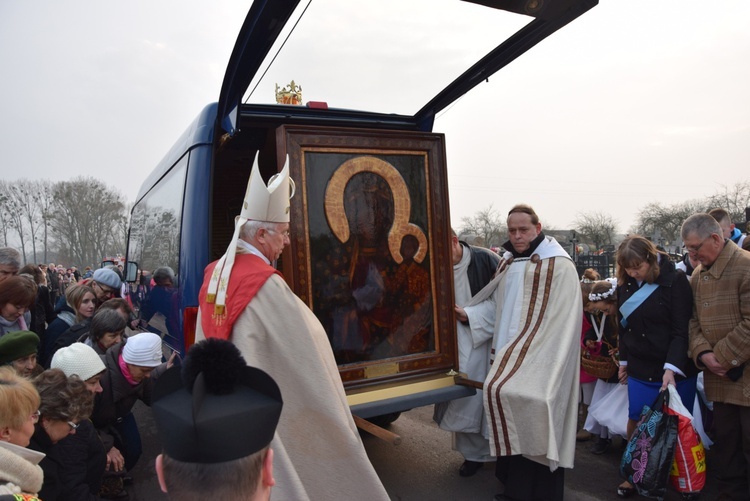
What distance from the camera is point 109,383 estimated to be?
385cm

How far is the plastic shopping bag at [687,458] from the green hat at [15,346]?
4.08 meters

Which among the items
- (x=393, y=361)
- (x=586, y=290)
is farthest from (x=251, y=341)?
(x=586, y=290)

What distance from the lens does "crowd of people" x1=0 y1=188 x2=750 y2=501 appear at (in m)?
1.24

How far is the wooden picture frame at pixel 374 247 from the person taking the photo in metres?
3.37

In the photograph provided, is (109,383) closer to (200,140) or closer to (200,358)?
(200,140)

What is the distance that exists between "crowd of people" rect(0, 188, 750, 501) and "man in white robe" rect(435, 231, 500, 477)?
0.04 ft

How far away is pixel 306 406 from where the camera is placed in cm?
229

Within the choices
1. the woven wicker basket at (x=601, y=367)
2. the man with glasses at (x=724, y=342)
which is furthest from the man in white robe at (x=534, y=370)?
the woven wicker basket at (x=601, y=367)

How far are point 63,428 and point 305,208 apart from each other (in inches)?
70.3

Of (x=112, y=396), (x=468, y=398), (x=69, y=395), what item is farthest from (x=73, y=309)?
(x=468, y=398)

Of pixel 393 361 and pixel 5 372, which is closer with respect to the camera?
pixel 5 372

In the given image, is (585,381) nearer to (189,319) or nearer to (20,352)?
(189,319)

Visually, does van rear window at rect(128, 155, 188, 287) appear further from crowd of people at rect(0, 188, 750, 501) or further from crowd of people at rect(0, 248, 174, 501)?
crowd of people at rect(0, 248, 174, 501)

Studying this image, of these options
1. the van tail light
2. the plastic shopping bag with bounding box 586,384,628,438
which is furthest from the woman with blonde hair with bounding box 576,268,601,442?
the van tail light
